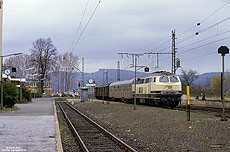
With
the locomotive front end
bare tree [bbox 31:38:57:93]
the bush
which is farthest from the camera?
bare tree [bbox 31:38:57:93]

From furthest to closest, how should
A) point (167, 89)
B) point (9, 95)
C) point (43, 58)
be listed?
point (43, 58), point (9, 95), point (167, 89)

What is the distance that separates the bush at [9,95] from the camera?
115 feet

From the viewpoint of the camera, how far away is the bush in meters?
34.9

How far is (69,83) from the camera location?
3698 inches

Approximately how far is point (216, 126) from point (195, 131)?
108 centimetres

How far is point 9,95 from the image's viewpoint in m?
35.3

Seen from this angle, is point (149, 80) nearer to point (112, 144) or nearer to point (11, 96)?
point (11, 96)

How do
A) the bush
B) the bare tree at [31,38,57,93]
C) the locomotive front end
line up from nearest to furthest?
the locomotive front end < the bush < the bare tree at [31,38,57,93]

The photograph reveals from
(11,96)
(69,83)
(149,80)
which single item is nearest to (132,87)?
(149,80)

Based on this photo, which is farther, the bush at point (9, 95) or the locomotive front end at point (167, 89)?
the bush at point (9, 95)

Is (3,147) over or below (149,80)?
below

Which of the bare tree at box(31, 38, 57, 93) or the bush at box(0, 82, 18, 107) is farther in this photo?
the bare tree at box(31, 38, 57, 93)

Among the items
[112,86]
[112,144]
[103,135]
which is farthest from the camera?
[112,86]

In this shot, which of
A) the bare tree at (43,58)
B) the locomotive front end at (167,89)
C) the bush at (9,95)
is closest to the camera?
the locomotive front end at (167,89)
